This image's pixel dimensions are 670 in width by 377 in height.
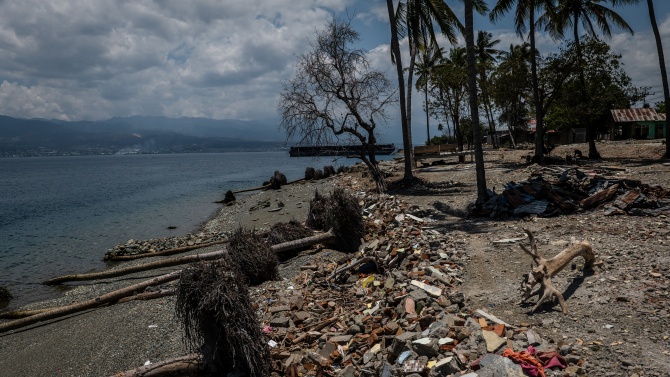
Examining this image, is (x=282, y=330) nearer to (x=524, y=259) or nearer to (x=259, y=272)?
(x=259, y=272)

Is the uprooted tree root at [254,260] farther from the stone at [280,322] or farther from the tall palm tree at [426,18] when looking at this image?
the tall palm tree at [426,18]

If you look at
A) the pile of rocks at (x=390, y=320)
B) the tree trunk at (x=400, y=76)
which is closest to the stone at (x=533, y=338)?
the pile of rocks at (x=390, y=320)

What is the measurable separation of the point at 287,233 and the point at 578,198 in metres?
8.02

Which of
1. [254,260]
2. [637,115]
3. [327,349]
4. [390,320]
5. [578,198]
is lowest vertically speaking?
[327,349]

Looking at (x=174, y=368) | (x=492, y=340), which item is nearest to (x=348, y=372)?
(x=492, y=340)

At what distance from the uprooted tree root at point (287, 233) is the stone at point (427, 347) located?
24.7 ft

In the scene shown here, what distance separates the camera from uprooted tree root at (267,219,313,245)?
12.3 m

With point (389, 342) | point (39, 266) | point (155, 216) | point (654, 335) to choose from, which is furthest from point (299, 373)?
point (155, 216)

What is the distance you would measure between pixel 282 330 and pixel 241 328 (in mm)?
1469

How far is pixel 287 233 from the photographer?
12.7 meters

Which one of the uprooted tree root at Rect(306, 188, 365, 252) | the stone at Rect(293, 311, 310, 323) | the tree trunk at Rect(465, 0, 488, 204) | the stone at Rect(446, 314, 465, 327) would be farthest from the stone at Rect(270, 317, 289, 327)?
the tree trunk at Rect(465, 0, 488, 204)

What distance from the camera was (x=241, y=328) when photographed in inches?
226

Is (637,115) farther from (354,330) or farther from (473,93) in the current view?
(354,330)

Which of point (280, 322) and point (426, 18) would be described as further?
point (426, 18)
